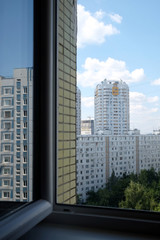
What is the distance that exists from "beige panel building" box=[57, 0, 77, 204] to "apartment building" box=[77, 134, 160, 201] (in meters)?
0.06

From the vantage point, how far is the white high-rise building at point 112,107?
1.49 metres

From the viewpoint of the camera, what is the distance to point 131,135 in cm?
146

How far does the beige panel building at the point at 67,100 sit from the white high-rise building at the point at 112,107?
18 centimetres

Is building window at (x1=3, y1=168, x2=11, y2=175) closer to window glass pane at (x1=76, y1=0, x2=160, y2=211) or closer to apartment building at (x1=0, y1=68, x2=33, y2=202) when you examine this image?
apartment building at (x1=0, y1=68, x2=33, y2=202)

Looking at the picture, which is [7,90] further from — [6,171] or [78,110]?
[78,110]

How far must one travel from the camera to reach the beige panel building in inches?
60.7

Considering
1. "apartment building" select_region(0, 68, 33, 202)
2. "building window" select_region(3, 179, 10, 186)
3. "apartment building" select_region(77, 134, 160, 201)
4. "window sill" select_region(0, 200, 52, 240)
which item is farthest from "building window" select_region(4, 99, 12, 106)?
"apartment building" select_region(77, 134, 160, 201)

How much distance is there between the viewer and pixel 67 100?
1604 millimetres

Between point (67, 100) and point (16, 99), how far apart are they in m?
0.50

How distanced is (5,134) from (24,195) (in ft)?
1.20

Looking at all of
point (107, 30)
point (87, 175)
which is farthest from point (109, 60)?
point (87, 175)

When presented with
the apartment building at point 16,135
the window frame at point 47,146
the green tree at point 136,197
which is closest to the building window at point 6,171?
the apartment building at point 16,135

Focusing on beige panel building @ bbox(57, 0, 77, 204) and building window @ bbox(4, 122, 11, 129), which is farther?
beige panel building @ bbox(57, 0, 77, 204)

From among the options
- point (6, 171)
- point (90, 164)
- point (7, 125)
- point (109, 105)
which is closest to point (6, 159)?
point (6, 171)
